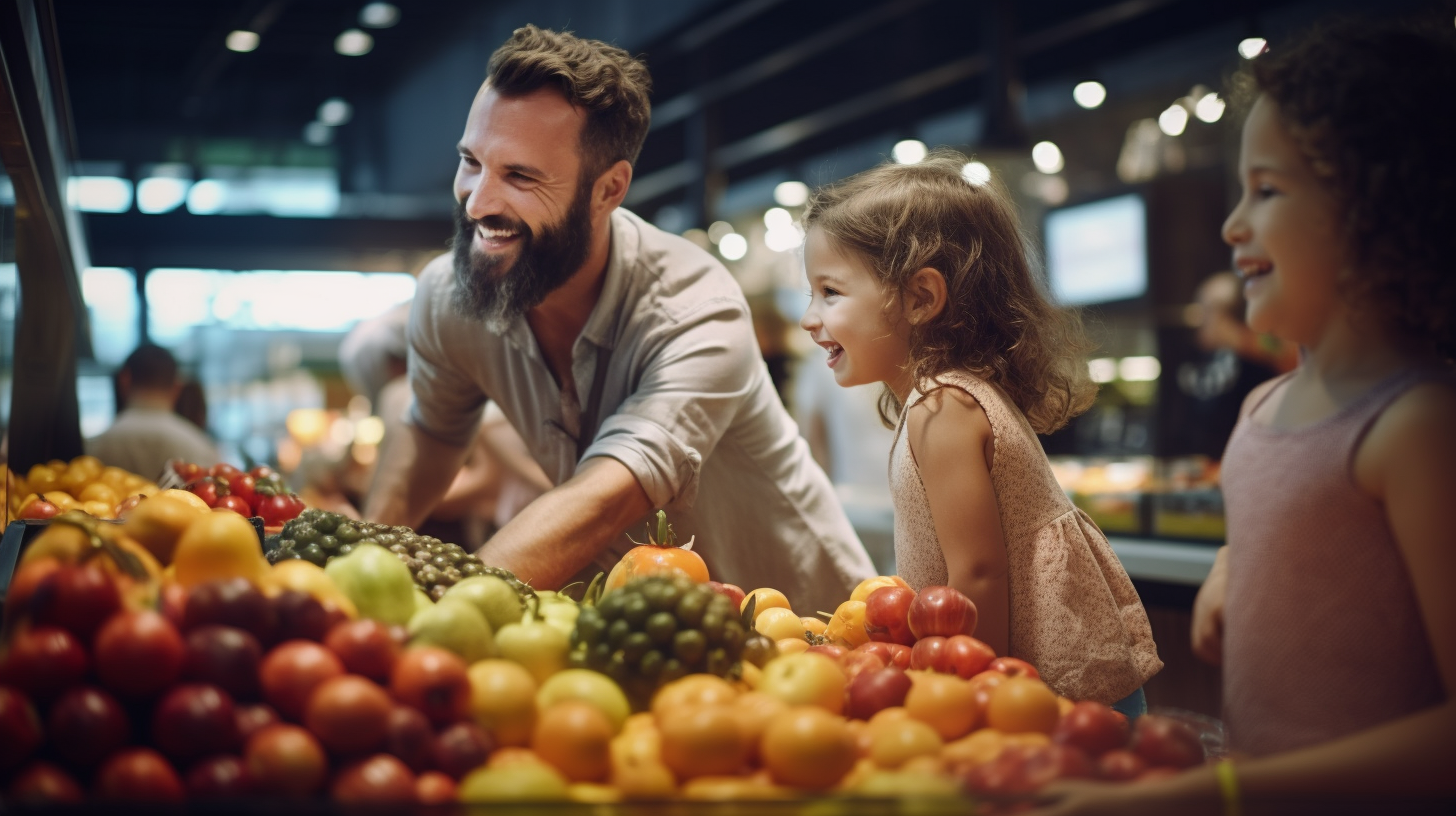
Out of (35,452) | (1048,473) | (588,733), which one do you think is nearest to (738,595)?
(1048,473)

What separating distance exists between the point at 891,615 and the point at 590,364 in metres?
0.98

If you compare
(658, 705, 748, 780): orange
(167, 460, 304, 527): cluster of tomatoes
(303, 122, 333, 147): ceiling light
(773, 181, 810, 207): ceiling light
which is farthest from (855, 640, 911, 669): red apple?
(303, 122, 333, 147): ceiling light

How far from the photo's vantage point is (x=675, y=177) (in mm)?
11562

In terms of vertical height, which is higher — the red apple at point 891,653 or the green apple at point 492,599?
the green apple at point 492,599

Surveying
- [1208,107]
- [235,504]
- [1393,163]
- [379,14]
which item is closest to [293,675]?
[1393,163]

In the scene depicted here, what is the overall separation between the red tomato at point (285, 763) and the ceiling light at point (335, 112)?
15.2 metres

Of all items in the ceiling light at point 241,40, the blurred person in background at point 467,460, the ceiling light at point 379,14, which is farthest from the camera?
the ceiling light at point 241,40

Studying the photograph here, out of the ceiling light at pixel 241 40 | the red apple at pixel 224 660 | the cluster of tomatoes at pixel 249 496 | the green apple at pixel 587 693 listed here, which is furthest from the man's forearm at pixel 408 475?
the ceiling light at pixel 241 40

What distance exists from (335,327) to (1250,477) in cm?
1504

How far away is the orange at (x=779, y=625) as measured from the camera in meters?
1.71

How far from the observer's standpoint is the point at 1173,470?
5340 mm

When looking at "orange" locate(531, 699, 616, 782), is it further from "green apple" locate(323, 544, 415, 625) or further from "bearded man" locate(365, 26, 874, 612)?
"bearded man" locate(365, 26, 874, 612)

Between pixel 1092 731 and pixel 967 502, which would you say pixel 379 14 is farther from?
pixel 1092 731

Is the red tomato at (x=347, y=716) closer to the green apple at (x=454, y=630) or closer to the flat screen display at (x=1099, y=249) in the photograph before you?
the green apple at (x=454, y=630)
